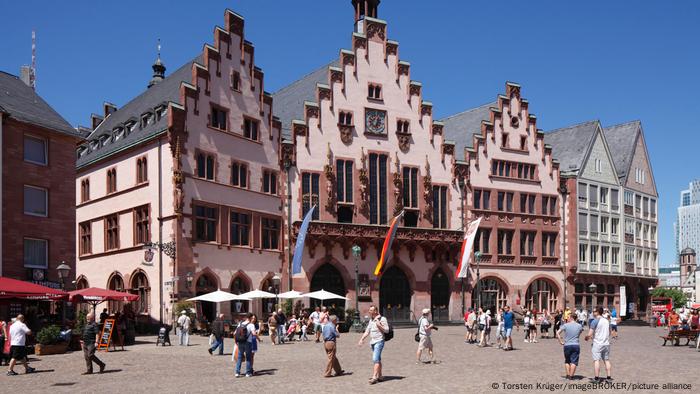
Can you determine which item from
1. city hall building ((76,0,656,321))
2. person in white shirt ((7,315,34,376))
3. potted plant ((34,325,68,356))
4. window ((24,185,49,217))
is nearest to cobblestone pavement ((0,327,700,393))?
person in white shirt ((7,315,34,376))

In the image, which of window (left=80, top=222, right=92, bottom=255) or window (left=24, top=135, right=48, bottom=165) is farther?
window (left=80, top=222, right=92, bottom=255)

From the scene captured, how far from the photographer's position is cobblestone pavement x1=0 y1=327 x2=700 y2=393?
21.5 metres

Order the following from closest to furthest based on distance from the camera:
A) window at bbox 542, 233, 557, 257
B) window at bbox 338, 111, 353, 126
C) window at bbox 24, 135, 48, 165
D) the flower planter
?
the flower planter, window at bbox 24, 135, 48, 165, window at bbox 338, 111, 353, 126, window at bbox 542, 233, 557, 257

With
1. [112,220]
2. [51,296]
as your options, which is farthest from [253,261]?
[51,296]

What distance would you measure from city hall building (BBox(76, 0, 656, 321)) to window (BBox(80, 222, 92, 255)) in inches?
5.4

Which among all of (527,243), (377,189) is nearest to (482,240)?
(527,243)

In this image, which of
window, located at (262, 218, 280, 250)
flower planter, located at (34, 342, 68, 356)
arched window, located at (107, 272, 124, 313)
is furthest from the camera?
window, located at (262, 218, 280, 250)

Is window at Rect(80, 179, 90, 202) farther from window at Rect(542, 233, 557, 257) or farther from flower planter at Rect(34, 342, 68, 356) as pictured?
window at Rect(542, 233, 557, 257)

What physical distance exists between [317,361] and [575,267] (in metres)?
46.9

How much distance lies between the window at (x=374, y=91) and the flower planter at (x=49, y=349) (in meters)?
33.6

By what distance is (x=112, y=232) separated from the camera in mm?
54906

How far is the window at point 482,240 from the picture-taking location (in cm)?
6675

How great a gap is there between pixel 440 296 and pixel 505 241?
8099 mm

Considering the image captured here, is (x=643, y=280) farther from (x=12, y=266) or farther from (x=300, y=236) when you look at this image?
(x=12, y=266)
